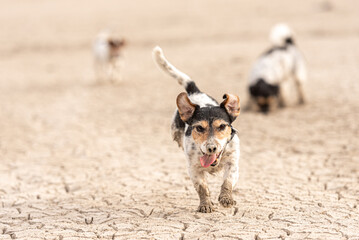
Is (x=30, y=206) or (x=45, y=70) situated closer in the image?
(x=30, y=206)

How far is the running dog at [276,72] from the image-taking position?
353 inches

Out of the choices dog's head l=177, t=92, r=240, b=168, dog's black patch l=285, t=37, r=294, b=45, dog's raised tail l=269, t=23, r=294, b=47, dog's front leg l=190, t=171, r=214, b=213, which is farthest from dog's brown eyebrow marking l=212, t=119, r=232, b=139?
dog's black patch l=285, t=37, r=294, b=45

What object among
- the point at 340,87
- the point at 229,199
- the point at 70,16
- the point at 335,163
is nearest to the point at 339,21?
the point at 340,87

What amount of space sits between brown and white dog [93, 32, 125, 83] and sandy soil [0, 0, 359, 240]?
1.30ft

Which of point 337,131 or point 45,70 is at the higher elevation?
point 45,70

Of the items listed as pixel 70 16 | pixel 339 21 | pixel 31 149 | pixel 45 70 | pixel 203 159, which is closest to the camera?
pixel 203 159

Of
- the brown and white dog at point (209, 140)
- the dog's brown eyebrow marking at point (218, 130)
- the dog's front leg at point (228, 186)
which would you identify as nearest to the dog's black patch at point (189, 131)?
the brown and white dog at point (209, 140)

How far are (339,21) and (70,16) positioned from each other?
42.8 ft

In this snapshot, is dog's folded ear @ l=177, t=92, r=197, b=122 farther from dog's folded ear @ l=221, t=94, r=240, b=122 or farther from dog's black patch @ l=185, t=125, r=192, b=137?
dog's folded ear @ l=221, t=94, r=240, b=122

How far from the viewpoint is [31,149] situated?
24.5 ft

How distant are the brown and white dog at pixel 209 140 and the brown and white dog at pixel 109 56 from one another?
848cm

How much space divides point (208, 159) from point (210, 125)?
0.86 ft

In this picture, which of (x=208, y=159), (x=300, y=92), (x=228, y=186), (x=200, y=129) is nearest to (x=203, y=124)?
(x=200, y=129)

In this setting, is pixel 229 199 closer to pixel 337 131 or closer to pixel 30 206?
pixel 30 206
